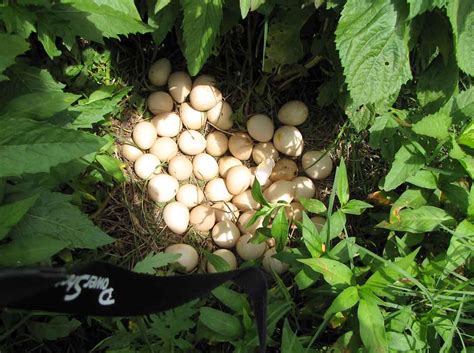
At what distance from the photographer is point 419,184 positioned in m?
1.38

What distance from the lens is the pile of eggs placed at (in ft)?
5.69

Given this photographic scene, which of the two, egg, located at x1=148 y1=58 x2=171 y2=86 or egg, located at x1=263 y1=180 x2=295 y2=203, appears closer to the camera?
egg, located at x1=263 y1=180 x2=295 y2=203

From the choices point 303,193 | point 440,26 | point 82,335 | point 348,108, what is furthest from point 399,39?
point 82,335

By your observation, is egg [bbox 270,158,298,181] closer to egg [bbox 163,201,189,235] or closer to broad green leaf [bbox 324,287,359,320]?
egg [bbox 163,201,189,235]

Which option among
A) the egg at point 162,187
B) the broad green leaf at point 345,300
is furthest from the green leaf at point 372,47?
the egg at point 162,187

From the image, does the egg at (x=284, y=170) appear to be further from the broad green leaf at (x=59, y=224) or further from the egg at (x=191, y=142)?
the broad green leaf at (x=59, y=224)

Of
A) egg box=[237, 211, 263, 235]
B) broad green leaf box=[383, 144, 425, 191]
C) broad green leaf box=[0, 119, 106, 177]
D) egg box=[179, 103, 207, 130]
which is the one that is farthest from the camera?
egg box=[179, 103, 207, 130]

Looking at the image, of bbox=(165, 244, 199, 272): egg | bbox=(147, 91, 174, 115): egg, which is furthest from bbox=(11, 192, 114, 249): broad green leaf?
bbox=(147, 91, 174, 115): egg

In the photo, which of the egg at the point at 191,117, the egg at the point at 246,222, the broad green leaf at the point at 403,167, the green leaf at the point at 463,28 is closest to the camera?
the green leaf at the point at 463,28

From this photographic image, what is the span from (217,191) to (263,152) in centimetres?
20

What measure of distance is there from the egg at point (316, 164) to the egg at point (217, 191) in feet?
0.88

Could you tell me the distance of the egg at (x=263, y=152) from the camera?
72.0 inches

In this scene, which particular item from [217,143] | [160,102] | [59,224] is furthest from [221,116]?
[59,224]

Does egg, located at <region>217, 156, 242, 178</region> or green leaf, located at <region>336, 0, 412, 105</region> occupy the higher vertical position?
green leaf, located at <region>336, 0, 412, 105</region>
